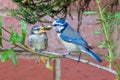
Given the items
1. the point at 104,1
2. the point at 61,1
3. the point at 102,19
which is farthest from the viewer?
the point at 104,1

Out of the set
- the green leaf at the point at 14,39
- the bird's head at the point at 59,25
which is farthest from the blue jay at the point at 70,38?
the green leaf at the point at 14,39

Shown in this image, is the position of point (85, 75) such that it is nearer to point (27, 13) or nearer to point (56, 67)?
point (56, 67)

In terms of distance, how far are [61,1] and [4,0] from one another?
0.33m

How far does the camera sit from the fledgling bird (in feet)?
2.85

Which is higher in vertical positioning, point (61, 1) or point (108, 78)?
point (61, 1)

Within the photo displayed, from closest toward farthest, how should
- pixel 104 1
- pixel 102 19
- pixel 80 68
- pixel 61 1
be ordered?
pixel 102 19, pixel 61 1, pixel 104 1, pixel 80 68

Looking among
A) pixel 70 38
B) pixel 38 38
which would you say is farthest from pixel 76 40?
pixel 38 38

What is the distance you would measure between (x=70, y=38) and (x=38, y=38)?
11 cm

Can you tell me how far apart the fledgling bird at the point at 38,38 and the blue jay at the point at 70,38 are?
50 mm

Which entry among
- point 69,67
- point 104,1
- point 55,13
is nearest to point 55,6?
point 55,13

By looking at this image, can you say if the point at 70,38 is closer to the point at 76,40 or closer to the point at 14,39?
the point at 76,40

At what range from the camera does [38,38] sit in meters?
0.92

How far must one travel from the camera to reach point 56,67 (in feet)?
3.93

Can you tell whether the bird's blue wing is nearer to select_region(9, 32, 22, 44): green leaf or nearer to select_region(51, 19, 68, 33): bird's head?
select_region(51, 19, 68, 33): bird's head
